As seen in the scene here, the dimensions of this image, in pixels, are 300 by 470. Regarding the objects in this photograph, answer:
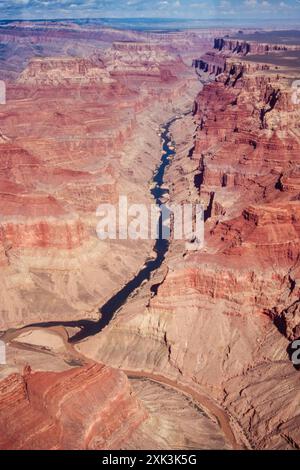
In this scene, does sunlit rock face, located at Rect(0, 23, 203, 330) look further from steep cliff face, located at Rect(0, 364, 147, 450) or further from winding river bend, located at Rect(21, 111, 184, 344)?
steep cliff face, located at Rect(0, 364, 147, 450)

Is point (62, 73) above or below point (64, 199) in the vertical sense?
above

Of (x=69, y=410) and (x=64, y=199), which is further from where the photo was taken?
(x=64, y=199)

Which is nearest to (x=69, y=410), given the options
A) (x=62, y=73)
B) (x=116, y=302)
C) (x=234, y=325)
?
(x=234, y=325)

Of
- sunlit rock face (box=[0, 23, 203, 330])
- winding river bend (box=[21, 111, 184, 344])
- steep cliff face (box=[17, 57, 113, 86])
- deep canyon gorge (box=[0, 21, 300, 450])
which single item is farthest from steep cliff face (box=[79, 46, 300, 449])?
steep cliff face (box=[17, 57, 113, 86])

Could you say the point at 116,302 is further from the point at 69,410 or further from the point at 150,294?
the point at 69,410

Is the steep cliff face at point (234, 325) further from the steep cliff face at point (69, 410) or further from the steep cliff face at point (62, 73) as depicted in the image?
the steep cliff face at point (62, 73)

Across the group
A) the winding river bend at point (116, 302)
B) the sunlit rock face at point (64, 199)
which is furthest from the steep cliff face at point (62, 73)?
the winding river bend at point (116, 302)
